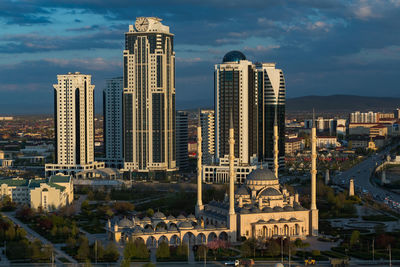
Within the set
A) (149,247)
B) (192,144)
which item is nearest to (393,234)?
(149,247)

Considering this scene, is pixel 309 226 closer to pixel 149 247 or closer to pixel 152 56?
pixel 149 247

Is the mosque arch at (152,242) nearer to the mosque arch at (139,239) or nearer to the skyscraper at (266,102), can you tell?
the mosque arch at (139,239)

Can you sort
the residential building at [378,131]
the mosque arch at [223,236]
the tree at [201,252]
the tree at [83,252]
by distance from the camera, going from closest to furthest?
the tree at [83,252]
the tree at [201,252]
the mosque arch at [223,236]
the residential building at [378,131]

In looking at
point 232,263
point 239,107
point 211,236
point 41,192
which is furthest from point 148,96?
point 232,263

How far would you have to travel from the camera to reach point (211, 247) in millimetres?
41531

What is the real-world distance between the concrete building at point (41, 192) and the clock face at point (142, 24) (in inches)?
975

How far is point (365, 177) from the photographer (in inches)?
3287

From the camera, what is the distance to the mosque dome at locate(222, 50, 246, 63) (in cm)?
7900

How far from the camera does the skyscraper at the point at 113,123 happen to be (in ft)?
294

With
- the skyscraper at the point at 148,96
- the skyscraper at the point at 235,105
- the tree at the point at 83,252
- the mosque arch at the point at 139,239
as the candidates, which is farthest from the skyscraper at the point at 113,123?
the tree at the point at 83,252

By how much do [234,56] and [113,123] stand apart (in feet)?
64.2

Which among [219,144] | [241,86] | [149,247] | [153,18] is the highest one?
[153,18]

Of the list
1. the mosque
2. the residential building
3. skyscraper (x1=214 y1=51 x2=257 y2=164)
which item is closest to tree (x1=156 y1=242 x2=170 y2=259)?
the mosque

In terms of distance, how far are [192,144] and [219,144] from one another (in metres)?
39.3
